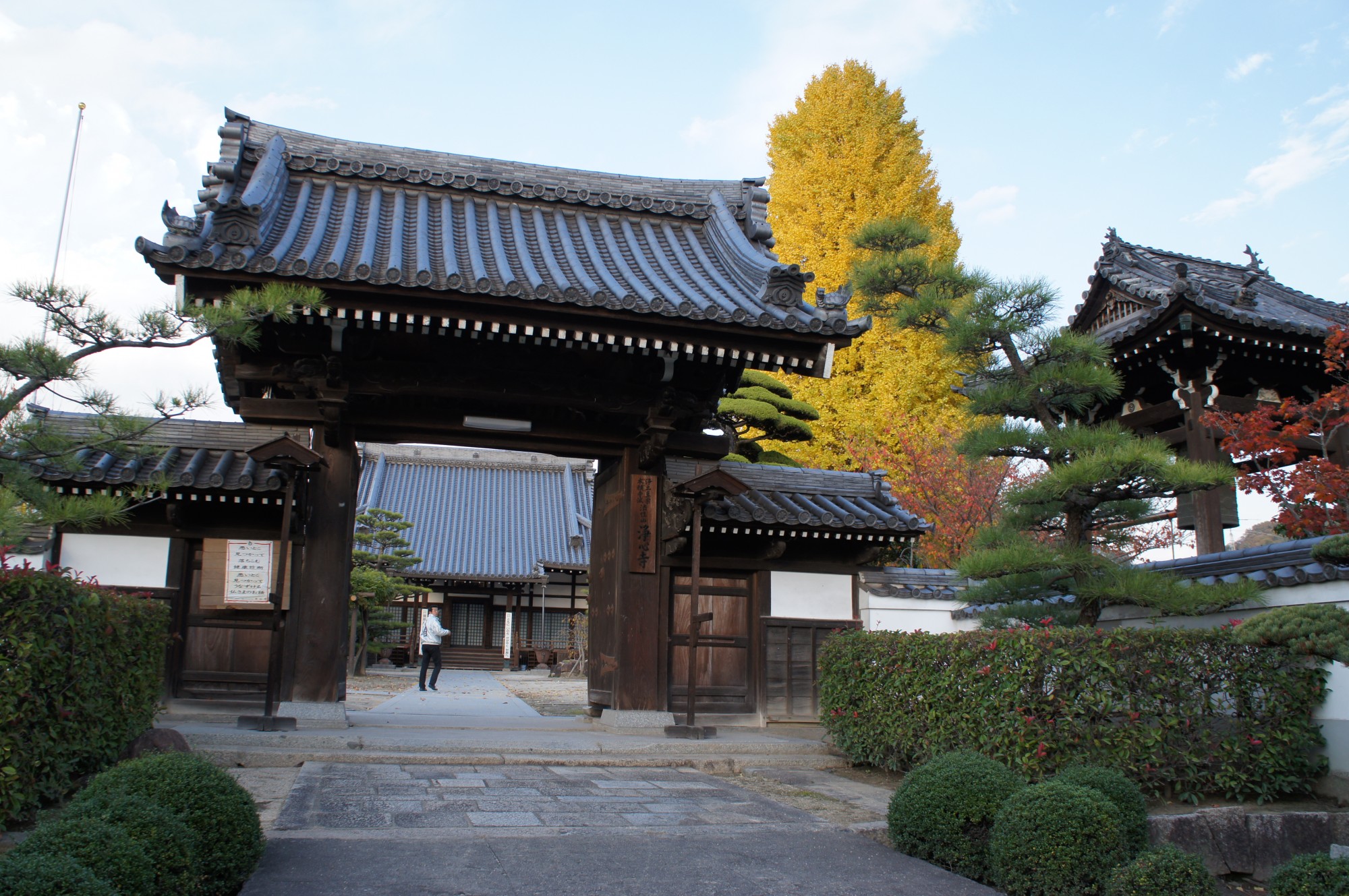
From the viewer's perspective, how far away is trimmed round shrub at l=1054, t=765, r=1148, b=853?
4973mm

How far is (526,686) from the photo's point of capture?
70.9 feet

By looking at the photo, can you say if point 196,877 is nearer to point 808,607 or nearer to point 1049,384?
point 1049,384

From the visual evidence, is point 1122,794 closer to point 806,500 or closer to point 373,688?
point 806,500

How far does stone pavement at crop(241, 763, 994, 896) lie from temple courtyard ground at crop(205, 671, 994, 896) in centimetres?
2

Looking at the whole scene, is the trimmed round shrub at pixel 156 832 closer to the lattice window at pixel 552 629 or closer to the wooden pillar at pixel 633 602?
the wooden pillar at pixel 633 602

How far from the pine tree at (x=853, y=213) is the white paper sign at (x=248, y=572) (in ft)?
41.5

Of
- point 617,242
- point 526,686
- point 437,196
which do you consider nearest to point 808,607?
point 617,242

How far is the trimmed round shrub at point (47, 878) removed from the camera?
3010 millimetres

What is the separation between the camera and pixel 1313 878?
4039 millimetres

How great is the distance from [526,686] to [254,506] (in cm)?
1318

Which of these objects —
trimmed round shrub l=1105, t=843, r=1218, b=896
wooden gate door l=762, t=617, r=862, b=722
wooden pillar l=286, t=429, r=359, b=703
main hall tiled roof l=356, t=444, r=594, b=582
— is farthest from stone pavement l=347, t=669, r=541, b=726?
main hall tiled roof l=356, t=444, r=594, b=582

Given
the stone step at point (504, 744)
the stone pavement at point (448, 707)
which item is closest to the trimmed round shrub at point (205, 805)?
the stone step at point (504, 744)

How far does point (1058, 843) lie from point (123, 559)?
8.76 m

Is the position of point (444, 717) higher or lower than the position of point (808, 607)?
lower
